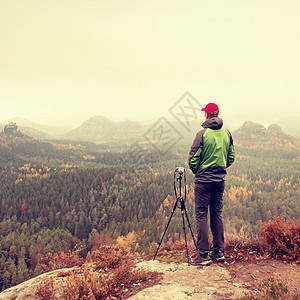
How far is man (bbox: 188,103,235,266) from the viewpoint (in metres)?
7.08

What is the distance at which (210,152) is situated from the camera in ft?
23.3

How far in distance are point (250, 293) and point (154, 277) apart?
2.70 meters

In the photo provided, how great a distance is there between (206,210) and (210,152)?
76.1 inches

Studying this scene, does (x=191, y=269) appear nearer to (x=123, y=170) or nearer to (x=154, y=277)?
(x=154, y=277)

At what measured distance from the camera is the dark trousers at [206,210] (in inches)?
283

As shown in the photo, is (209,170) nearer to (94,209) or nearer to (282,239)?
(282,239)

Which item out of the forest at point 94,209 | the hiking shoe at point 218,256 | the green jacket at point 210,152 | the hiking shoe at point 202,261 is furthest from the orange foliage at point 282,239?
the forest at point 94,209

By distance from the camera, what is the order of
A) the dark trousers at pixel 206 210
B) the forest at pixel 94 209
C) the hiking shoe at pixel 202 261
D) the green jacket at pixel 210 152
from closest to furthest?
the green jacket at pixel 210 152, the dark trousers at pixel 206 210, the hiking shoe at pixel 202 261, the forest at pixel 94 209

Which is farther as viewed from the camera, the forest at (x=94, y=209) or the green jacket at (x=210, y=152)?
the forest at (x=94, y=209)

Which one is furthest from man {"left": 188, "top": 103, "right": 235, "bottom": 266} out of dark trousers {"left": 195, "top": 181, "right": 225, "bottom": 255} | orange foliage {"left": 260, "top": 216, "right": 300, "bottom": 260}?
orange foliage {"left": 260, "top": 216, "right": 300, "bottom": 260}

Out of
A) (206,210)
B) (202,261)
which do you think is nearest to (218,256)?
(202,261)

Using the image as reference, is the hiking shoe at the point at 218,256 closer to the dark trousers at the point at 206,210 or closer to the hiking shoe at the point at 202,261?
the dark trousers at the point at 206,210

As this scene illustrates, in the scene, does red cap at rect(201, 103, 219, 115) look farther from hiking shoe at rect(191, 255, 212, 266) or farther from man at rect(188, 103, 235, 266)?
hiking shoe at rect(191, 255, 212, 266)

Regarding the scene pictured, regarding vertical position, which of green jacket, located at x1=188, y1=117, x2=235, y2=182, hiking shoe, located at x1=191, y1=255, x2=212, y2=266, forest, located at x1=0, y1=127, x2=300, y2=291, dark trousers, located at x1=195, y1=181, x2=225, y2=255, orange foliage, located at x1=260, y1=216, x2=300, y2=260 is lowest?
forest, located at x1=0, y1=127, x2=300, y2=291
